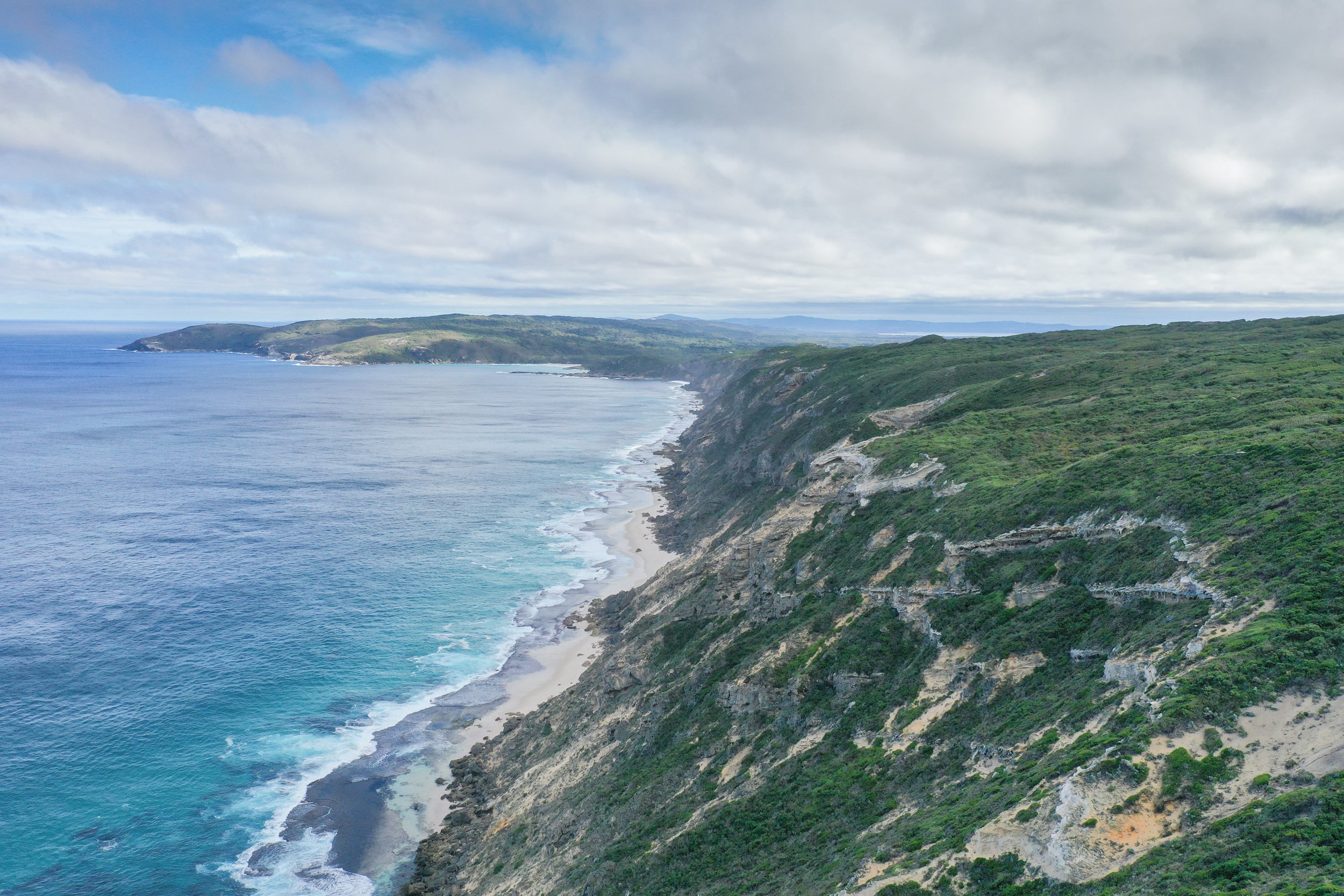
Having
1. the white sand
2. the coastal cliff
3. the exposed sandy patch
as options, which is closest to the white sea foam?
the white sand

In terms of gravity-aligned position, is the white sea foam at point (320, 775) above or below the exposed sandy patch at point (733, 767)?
below

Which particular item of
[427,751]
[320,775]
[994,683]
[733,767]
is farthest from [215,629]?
[994,683]

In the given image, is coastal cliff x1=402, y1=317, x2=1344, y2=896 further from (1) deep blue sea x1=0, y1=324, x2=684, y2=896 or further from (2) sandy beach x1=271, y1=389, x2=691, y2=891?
(1) deep blue sea x1=0, y1=324, x2=684, y2=896

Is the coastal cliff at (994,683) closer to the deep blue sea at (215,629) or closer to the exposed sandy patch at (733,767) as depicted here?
the exposed sandy patch at (733,767)

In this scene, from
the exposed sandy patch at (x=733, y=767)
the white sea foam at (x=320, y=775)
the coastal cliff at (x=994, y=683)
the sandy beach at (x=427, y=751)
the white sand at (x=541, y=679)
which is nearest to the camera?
the coastal cliff at (x=994, y=683)

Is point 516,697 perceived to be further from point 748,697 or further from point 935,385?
point 935,385

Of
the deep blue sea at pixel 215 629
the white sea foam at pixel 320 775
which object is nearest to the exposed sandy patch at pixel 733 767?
the white sea foam at pixel 320 775

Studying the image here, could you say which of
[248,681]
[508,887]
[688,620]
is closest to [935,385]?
[688,620]
